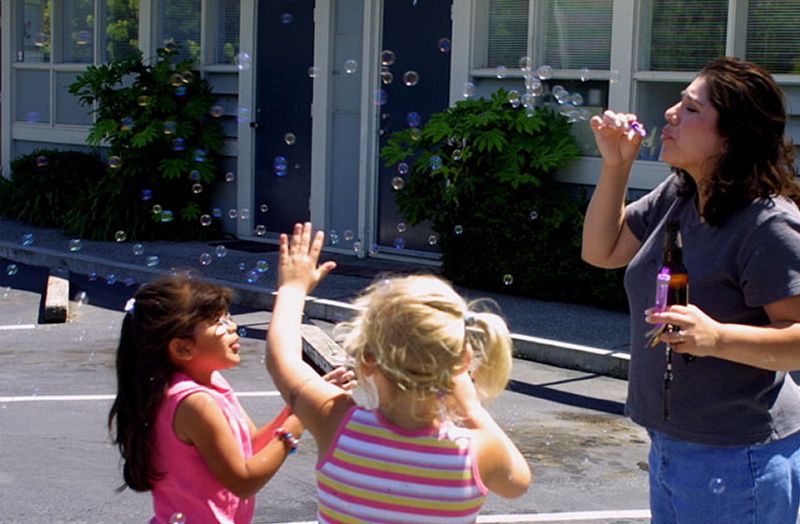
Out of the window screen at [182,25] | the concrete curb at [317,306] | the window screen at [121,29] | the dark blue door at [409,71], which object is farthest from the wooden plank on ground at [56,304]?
the window screen at [121,29]

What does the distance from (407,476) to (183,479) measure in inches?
32.3

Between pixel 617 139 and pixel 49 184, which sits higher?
pixel 617 139

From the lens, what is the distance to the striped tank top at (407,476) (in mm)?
2650

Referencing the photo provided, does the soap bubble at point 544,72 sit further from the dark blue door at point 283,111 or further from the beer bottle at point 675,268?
the beer bottle at point 675,268

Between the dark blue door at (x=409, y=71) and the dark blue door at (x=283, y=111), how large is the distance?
1.20 metres

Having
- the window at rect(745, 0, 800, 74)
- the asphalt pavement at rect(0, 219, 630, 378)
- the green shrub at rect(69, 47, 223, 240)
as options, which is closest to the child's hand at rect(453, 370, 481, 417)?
the asphalt pavement at rect(0, 219, 630, 378)

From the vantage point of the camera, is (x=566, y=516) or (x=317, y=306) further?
(x=317, y=306)

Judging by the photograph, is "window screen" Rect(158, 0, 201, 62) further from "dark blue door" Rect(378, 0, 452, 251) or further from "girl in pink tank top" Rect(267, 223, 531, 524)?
"girl in pink tank top" Rect(267, 223, 531, 524)

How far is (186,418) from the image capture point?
325 cm

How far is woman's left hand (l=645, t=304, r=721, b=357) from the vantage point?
2.80 metres

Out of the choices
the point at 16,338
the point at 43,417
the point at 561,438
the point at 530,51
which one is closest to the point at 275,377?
the point at 561,438

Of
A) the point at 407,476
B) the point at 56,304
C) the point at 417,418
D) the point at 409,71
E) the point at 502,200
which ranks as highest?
the point at 409,71

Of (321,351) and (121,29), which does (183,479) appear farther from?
(121,29)

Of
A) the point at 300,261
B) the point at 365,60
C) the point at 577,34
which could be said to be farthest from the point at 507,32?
the point at 300,261
